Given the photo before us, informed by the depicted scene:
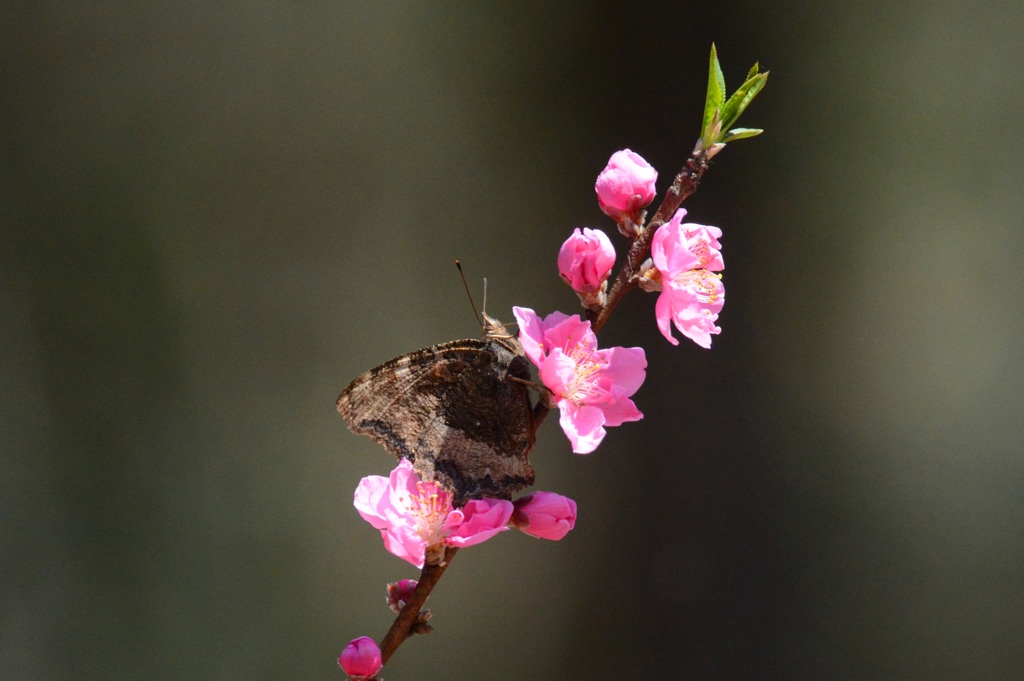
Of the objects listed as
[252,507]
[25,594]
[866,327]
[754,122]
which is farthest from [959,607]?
[25,594]

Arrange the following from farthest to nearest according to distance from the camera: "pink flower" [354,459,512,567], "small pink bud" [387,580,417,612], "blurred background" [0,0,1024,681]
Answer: "blurred background" [0,0,1024,681], "small pink bud" [387,580,417,612], "pink flower" [354,459,512,567]

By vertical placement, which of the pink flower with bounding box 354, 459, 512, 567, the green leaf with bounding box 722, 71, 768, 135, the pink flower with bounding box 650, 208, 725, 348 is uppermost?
the green leaf with bounding box 722, 71, 768, 135

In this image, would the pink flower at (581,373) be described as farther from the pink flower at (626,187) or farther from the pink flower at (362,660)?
the pink flower at (362,660)

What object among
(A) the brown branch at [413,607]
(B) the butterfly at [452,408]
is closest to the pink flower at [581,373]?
(B) the butterfly at [452,408]

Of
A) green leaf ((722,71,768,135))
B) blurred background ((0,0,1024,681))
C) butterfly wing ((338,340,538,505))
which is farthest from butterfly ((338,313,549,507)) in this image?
blurred background ((0,0,1024,681))

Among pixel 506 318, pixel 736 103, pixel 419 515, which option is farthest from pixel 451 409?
pixel 506 318

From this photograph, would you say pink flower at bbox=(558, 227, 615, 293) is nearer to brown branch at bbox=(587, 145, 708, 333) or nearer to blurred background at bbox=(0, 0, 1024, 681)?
brown branch at bbox=(587, 145, 708, 333)

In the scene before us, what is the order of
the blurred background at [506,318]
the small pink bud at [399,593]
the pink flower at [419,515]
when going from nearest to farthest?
the pink flower at [419,515] → the small pink bud at [399,593] → the blurred background at [506,318]
